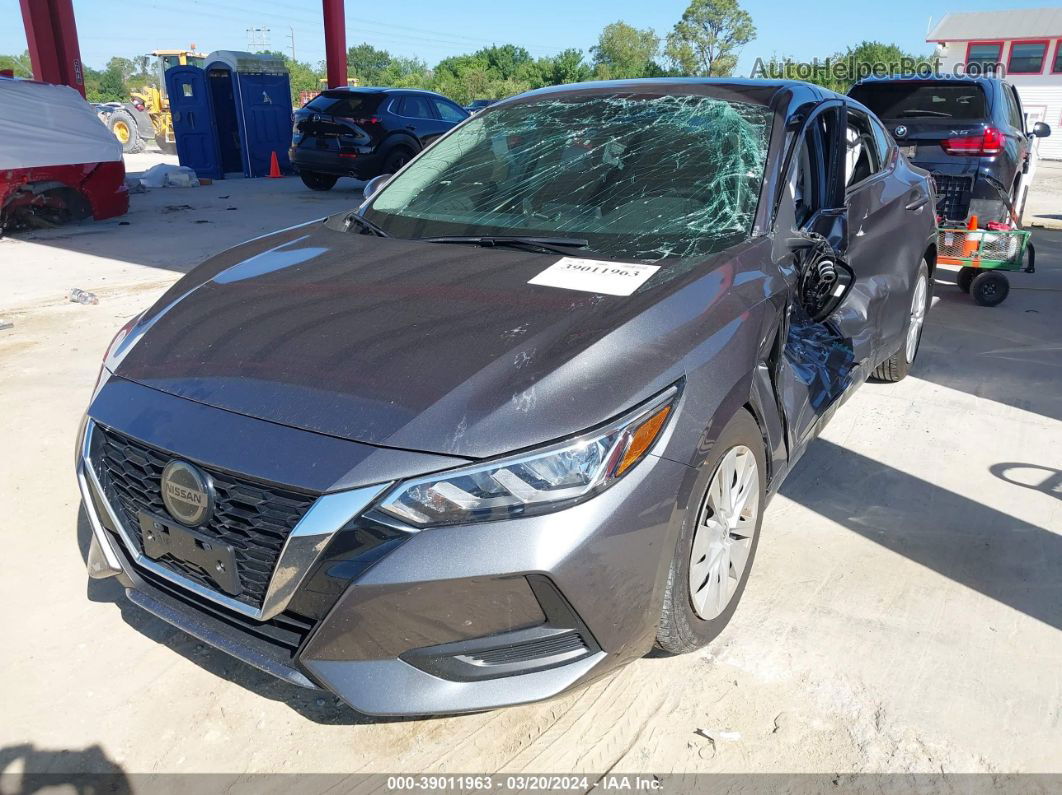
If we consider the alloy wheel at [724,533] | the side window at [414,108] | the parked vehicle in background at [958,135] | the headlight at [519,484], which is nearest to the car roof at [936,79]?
the parked vehicle in background at [958,135]

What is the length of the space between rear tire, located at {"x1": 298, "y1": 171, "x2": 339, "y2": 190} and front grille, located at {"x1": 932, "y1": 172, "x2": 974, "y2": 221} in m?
9.53

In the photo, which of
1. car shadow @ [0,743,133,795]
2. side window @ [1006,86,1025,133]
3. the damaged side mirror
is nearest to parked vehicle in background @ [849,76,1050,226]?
side window @ [1006,86,1025,133]

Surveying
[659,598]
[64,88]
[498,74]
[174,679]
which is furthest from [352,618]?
[498,74]

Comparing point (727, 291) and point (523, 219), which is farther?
point (523, 219)

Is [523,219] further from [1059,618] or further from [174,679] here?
[1059,618]

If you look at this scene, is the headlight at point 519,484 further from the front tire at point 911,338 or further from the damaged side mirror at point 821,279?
the front tire at point 911,338

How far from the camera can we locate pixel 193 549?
2053 mm

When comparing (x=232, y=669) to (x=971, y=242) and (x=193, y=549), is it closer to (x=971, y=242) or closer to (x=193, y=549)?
(x=193, y=549)

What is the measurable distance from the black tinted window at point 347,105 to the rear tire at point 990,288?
359 inches

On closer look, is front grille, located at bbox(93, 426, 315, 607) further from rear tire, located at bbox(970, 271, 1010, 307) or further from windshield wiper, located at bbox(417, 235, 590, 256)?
rear tire, located at bbox(970, 271, 1010, 307)

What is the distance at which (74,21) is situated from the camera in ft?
43.8

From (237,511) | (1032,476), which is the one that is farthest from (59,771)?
(1032,476)

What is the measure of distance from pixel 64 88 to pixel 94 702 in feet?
32.2

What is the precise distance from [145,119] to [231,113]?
11.6 m
